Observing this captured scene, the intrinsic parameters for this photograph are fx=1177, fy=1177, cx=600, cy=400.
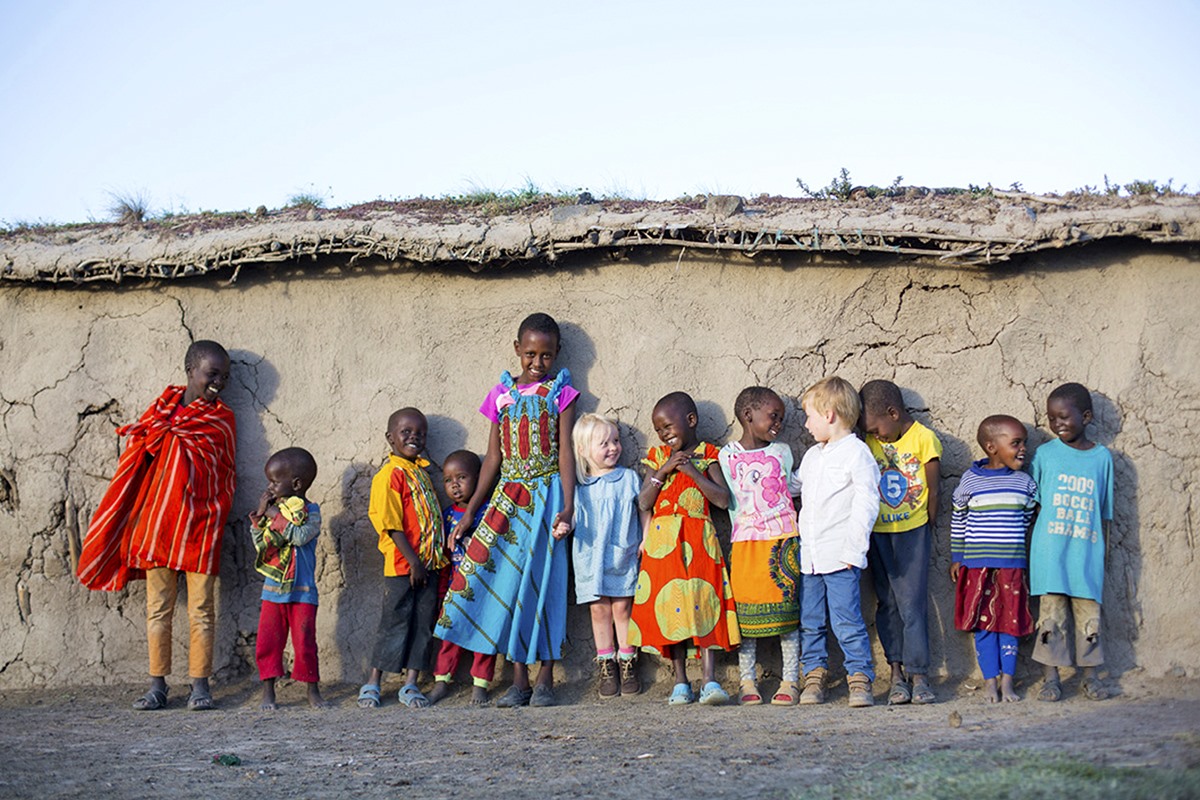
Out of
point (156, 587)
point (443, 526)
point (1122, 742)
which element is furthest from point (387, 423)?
point (1122, 742)

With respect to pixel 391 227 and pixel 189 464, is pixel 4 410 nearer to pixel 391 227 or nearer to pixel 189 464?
pixel 189 464

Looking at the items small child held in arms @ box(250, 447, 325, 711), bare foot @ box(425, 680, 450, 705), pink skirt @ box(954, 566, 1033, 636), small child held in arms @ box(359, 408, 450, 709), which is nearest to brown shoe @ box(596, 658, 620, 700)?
bare foot @ box(425, 680, 450, 705)

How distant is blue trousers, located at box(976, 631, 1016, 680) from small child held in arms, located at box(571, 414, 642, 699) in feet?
5.27

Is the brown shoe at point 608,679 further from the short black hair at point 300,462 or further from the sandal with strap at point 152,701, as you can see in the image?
the sandal with strap at point 152,701

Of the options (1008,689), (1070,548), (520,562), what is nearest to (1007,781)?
(1008,689)

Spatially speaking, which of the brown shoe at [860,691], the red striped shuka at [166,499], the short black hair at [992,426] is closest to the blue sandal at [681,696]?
the brown shoe at [860,691]

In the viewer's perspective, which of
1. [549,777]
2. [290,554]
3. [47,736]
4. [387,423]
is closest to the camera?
[549,777]

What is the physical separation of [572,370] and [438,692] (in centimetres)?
176

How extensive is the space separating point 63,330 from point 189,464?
1.30 meters

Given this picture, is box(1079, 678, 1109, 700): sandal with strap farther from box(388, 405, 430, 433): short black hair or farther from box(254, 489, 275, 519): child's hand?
box(254, 489, 275, 519): child's hand

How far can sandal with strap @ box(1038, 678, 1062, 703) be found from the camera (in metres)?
5.19

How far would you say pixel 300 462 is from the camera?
19.3 ft

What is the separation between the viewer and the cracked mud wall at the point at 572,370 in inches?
223

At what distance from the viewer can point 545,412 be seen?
5906mm
